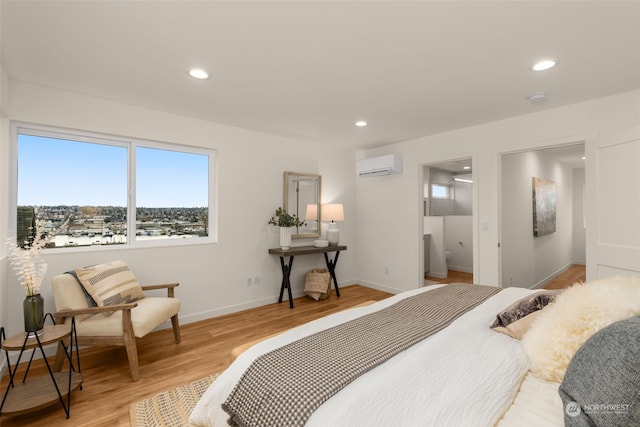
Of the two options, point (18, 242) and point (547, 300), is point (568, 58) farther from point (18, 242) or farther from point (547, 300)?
point (18, 242)

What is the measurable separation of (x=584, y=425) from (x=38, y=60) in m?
3.58

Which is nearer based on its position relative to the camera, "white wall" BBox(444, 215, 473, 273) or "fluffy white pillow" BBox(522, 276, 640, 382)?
"fluffy white pillow" BBox(522, 276, 640, 382)

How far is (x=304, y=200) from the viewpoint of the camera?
15.2 feet

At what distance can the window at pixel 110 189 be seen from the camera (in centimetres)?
276

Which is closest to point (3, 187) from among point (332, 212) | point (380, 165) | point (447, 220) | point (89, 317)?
point (89, 317)

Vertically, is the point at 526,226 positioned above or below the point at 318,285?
above

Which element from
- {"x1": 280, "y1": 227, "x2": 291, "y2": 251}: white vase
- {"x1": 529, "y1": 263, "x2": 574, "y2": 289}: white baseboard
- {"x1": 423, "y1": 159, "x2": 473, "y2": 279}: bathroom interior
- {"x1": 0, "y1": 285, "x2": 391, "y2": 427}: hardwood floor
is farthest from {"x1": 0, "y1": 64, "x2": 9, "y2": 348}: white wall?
{"x1": 529, "y1": 263, "x2": 574, "y2": 289}: white baseboard

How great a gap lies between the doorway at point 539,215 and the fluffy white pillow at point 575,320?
Result: 2.62 meters

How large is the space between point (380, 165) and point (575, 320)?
12.3 feet

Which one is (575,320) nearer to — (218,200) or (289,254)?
(289,254)

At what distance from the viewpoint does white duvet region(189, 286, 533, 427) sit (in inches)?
37.3

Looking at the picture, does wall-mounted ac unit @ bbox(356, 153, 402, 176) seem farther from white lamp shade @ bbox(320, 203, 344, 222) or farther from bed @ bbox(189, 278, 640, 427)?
bed @ bbox(189, 278, 640, 427)

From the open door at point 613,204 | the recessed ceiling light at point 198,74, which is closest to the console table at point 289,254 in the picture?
the recessed ceiling light at point 198,74

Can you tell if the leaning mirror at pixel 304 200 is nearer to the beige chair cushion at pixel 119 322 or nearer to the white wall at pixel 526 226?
the beige chair cushion at pixel 119 322
